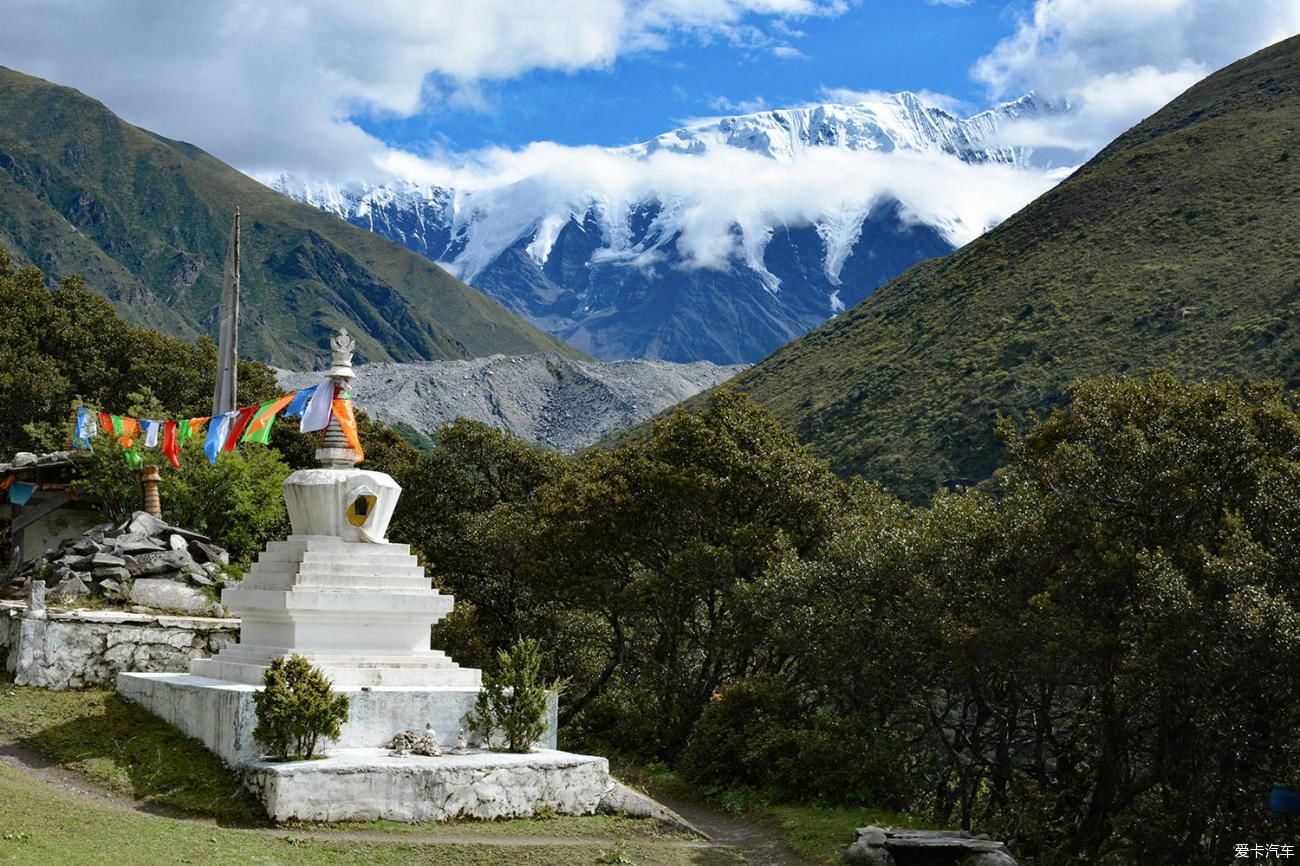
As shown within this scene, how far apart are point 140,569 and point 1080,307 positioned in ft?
165

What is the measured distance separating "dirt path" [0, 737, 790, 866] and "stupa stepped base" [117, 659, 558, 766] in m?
1.19

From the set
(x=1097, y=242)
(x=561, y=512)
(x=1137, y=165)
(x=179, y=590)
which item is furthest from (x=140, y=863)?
(x=1137, y=165)

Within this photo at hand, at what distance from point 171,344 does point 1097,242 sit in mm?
47802

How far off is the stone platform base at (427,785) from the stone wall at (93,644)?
582 centimetres

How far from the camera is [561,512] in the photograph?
29.1 m

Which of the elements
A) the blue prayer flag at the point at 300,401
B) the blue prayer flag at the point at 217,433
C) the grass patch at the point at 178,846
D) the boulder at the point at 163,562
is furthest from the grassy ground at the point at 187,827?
the blue prayer flag at the point at 217,433

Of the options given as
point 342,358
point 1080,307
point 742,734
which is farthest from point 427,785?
point 1080,307

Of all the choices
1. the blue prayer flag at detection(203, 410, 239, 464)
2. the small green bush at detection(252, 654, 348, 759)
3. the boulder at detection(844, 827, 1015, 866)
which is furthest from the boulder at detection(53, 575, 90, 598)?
the boulder at detection(844, 827, 1015, 866)

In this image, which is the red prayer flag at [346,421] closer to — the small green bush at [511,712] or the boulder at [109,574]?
the small green bush at [511,712]

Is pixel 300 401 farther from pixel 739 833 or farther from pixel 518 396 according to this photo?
pixel 518 396

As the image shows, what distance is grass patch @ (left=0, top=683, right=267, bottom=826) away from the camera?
51.1ft

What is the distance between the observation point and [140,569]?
945 inches

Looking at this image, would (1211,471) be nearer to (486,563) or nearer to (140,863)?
(140,863)

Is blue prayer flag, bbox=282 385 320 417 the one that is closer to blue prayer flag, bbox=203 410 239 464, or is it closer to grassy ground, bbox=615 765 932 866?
blue prayer flag, bbox=203 410 239 464
